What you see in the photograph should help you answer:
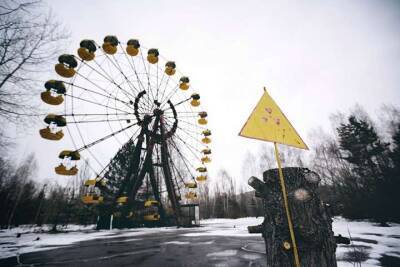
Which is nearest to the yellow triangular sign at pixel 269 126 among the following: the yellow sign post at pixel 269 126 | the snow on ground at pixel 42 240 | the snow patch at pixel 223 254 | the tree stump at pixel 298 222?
the yellow sign post at pixel 269 126

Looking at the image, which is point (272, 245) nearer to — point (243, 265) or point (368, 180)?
point (243, 265)

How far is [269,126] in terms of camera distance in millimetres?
2779

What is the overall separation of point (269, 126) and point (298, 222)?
4.15 feet

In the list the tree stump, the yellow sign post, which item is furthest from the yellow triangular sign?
the tree stump

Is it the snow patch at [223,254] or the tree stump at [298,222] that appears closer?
the tree stump at [298,222]

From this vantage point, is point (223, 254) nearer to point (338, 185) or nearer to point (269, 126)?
point (269, 126)

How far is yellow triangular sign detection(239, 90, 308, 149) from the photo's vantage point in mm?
2668

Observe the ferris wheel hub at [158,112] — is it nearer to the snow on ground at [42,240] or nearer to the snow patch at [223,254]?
the snow on ground at [42,240]

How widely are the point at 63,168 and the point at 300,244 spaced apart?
10.7 m

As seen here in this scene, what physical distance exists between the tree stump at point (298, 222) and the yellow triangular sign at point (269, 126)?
52 centimetres

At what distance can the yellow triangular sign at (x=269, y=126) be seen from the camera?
105 inches

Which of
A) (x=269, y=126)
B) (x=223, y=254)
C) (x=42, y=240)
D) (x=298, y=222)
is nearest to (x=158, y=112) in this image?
(x=223, y=254)

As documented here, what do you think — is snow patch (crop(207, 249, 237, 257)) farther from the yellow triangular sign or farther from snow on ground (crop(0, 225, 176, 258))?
snow on ground (crop(0, 225, 176, 258))

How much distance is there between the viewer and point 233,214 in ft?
121
